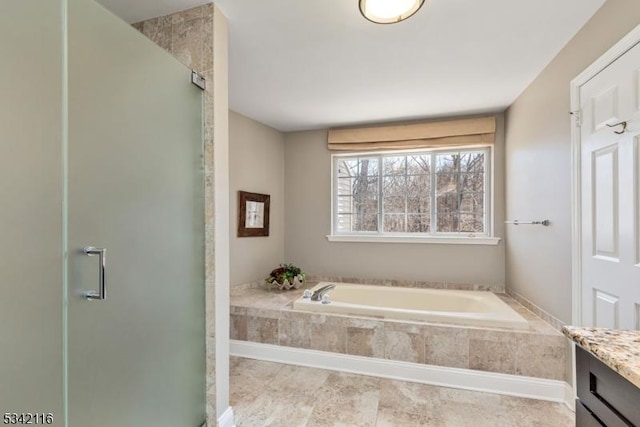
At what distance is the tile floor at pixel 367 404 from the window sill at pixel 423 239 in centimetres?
157

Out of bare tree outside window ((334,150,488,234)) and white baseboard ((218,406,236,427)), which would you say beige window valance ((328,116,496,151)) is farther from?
white baseboard ((218,406,236,427))

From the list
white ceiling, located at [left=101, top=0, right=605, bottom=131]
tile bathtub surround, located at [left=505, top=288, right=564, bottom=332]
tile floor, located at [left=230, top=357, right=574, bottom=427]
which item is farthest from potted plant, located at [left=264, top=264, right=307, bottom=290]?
tile bathtub surround, located at [left=505, top=288, right=564, bottom=332]

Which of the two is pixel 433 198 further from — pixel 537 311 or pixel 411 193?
pixel 537 311

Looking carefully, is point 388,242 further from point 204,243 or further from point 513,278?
point 204,243

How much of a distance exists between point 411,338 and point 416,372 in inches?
9.5

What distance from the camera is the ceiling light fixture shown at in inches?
54.6

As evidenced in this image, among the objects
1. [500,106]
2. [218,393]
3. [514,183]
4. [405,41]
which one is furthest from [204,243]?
[500,106]

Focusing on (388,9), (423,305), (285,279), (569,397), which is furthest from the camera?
Answer: (285,279)

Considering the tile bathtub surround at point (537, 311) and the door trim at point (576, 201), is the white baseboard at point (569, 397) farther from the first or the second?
the door trim at point (576, 201)

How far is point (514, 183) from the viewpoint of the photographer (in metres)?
2.84

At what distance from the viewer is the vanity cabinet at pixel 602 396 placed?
0.71 metres

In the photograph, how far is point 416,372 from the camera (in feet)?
7.32

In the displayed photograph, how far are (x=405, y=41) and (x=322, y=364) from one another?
2.40 meters

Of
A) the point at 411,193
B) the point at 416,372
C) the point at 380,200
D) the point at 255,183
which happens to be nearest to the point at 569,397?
the point at 416,372
